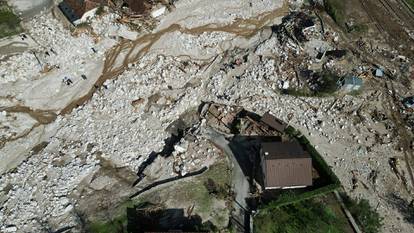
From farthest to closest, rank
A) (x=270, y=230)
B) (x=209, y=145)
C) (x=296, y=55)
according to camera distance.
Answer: (x=296, y=55) → (x=209, y=145) → (x=270, y=230)

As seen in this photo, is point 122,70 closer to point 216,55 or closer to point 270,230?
point 216,55

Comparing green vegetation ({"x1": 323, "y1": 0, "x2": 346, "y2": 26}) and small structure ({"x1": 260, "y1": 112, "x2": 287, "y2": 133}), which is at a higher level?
green vegetation ({"x1": 323, "y1": 0, "x2": 346, "y2": 26})

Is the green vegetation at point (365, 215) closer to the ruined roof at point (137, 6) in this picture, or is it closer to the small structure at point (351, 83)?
the small structure at point (351, 83)

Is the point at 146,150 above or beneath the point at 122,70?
beneath

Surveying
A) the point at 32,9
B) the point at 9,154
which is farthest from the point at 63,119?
the point at 32,9

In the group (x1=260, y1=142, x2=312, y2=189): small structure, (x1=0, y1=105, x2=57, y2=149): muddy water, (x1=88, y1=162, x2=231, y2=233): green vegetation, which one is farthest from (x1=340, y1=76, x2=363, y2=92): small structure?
(x1=0, y1=105, x2=57, y2=149): muddy water

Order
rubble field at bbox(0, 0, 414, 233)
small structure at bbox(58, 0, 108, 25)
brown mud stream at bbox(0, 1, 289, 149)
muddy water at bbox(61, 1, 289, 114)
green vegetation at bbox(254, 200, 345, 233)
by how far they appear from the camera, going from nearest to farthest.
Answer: green vegetation at bbox(254, 200, 345, 233), rubble field at bbox(0, 0, 414, 233), brown mud stream at bbox(0, 1, 289, 149), muddy water at bbox(61, 1, 289, 114), small structure at bbox(58, 0, 108, 25)

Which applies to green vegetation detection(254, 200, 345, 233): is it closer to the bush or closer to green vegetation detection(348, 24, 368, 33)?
green vegetation detection(348, 24, 368, 33)
